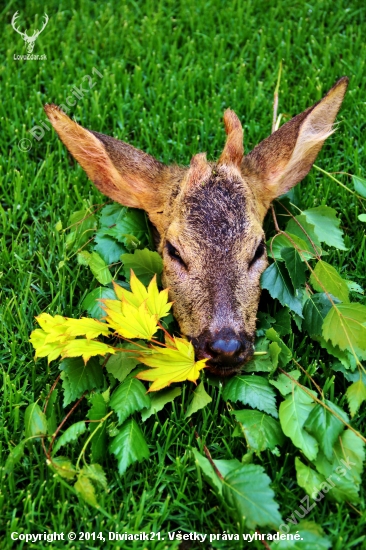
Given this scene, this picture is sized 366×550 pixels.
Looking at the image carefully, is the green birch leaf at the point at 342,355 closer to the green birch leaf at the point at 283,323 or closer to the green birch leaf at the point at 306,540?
the green birch leaf at the point at 283,323

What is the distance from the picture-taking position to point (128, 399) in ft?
12.8

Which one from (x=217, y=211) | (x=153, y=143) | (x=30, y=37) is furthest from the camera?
(x=30, y=37)

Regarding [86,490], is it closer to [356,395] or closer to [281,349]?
[281,349]

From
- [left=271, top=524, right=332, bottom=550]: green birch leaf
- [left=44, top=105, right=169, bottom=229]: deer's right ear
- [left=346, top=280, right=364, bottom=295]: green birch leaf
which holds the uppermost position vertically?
[left=44, top=105, right=169, bottom=229]: deer's right ear

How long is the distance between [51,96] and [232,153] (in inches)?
96.9

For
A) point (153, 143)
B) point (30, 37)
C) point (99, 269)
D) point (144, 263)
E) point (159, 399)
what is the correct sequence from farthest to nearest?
point (30, 37), point (153, 143), point (99, 269), point (144, 263), point (159, 399)

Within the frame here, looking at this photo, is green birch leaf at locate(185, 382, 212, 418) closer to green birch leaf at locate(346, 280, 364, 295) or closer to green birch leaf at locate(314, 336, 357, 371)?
green birch leaf at locate(314, 336, 357, 371)

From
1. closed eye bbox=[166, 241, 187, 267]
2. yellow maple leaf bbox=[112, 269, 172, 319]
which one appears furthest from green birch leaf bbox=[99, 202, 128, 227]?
yellow maple leaf bbox=[112, 269, 172, 319]

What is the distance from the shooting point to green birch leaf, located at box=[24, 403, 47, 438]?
3.79 meters

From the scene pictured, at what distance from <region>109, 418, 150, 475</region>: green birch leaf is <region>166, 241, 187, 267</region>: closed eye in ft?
3.43

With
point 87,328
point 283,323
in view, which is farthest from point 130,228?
point 283,323

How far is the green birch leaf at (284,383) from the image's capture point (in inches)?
156

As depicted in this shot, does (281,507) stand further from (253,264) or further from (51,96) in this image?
(51,96)

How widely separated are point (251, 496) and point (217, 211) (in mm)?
1701
